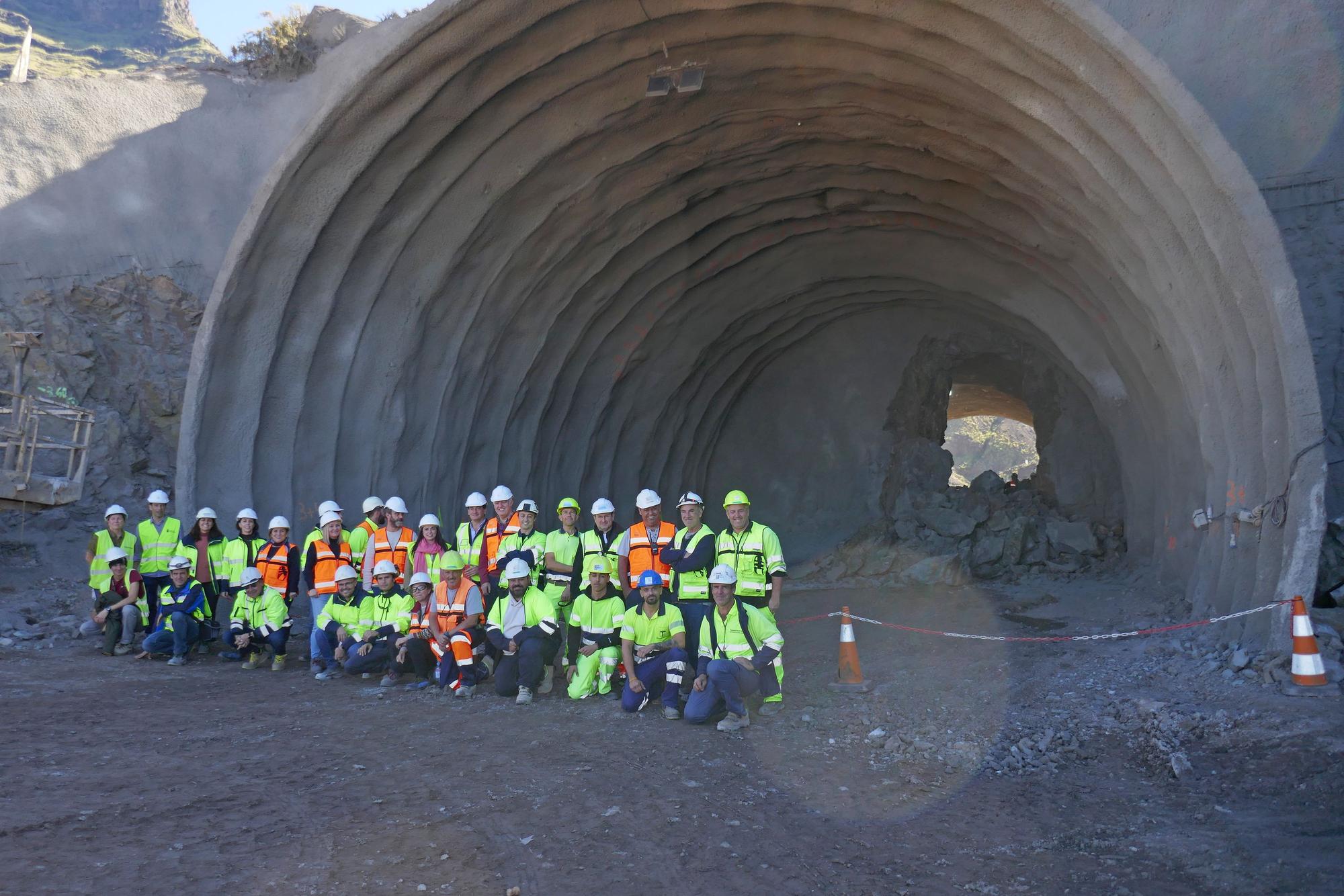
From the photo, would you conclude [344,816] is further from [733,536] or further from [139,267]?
[139,267]

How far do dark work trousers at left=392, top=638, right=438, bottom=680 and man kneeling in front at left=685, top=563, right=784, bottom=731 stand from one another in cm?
270

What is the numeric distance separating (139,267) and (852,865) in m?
13.9

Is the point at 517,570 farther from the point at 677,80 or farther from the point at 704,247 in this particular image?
the point at 704,247

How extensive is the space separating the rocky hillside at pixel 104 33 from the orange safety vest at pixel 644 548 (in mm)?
41470

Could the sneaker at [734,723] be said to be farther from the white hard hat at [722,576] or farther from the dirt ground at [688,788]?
the white hard hat at [722,576]

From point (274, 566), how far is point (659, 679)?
4.46 metres

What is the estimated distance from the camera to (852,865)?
4.99 metres

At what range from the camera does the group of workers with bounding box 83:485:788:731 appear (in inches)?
328

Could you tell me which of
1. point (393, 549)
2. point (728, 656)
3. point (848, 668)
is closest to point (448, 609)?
point (393, 549)

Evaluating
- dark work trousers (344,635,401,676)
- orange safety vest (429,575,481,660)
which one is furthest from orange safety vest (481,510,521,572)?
dark work trousers (344,635,401,676)

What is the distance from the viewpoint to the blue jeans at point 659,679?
8.16m

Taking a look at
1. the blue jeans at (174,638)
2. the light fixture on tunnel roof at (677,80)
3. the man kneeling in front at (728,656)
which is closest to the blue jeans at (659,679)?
the man kneeling in front at (728,656)

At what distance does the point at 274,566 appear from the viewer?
10.7m

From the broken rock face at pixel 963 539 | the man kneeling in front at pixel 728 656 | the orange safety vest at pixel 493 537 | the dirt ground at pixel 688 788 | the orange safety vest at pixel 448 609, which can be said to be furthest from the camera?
the broken rock face at pixel 963 539
